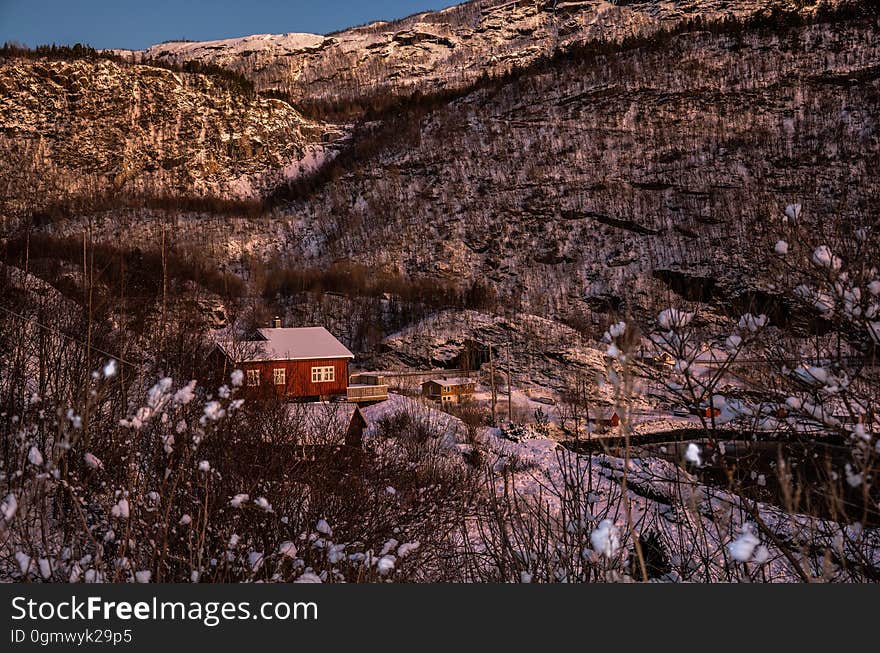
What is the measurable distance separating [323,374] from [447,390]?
6.40 meters

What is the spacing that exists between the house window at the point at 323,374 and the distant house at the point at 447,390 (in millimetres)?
5150

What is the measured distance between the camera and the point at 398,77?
274ft

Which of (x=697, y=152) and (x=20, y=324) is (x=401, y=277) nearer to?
(x=697, y=152)

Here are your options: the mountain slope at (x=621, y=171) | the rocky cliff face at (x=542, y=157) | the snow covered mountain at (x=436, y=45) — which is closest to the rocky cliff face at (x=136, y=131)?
the rocky cliff face at (x=542, y=157)

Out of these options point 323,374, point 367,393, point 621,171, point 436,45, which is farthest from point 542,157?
point 436,45

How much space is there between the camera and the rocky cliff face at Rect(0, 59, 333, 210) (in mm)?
54906

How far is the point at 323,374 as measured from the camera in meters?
24.5

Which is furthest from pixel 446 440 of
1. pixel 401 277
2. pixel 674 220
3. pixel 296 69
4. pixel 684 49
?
pixel 296 69

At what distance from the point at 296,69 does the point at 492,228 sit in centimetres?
5730

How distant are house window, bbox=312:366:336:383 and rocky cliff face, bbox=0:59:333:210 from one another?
41603mm

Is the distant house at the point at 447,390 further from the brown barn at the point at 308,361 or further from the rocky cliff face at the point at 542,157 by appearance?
the rocky cliff face at the point at 542,157

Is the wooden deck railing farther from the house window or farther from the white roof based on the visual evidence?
the white roof

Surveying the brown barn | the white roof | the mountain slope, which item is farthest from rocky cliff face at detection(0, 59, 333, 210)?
the brown barn

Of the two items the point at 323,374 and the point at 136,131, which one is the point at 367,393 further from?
the point at 136,131
